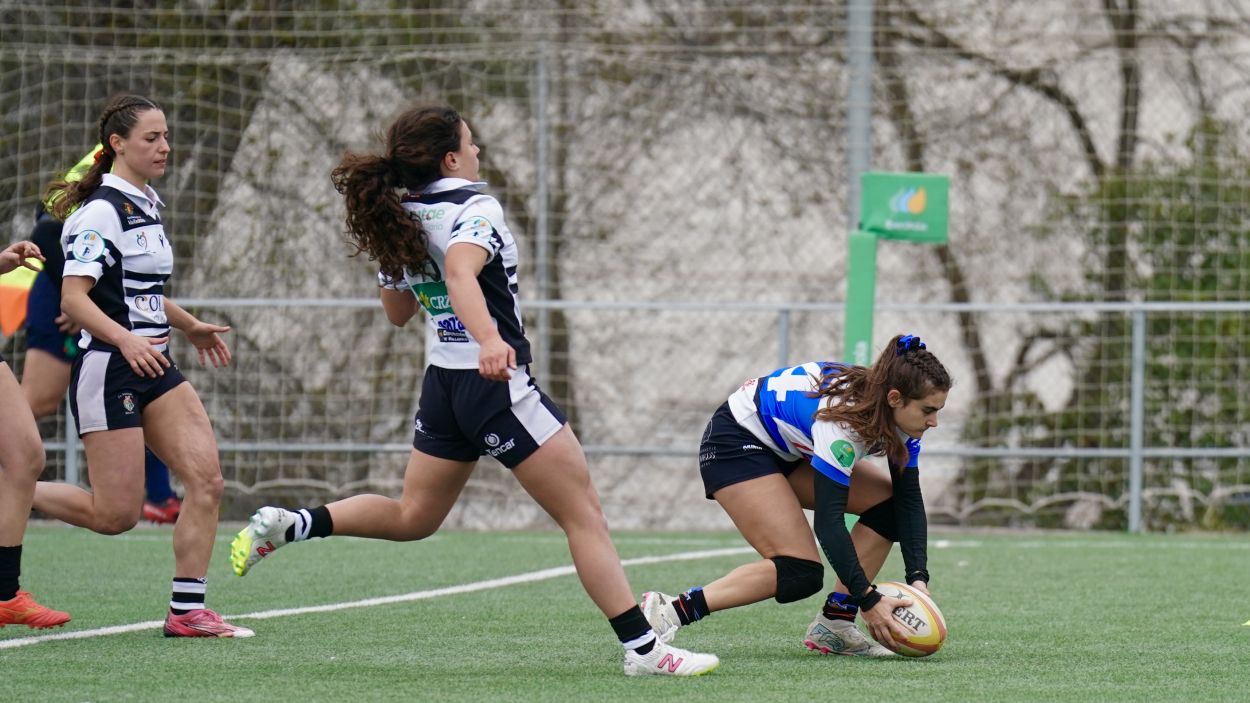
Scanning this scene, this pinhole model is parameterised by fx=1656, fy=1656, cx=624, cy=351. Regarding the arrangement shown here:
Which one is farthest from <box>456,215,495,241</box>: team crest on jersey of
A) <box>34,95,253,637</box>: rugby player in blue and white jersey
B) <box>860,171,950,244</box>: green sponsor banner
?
<box>860,171,950,244</box>: green sponsor banner

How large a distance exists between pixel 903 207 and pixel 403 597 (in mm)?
3862

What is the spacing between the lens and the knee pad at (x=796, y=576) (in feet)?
16.7

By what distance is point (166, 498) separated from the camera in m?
10.0

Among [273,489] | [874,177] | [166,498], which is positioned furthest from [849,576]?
[273,489]

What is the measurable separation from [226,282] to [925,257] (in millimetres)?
5090

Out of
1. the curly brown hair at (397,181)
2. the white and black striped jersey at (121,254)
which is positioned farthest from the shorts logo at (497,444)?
the white and black striped jersey at (121,254)

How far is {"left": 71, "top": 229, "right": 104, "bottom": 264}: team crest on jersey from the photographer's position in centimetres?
526

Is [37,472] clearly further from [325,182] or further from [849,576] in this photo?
[325,182]

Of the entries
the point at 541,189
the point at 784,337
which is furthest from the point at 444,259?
the point at 541,189

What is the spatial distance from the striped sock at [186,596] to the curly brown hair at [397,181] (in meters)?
1.45

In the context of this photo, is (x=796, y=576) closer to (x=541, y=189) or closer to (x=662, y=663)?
(x=662, y=663)

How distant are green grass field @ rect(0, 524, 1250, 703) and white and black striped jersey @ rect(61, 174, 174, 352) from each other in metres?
1.06

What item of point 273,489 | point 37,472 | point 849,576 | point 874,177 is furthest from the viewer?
point 273,489

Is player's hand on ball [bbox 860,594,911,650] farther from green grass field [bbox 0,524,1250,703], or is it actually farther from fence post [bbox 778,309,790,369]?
fence post [bbox 778,309,790,369]
